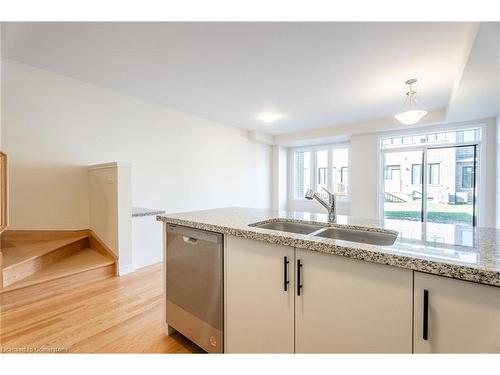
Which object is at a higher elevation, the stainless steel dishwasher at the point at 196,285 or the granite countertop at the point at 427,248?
the granite countertop at the point at 427,248

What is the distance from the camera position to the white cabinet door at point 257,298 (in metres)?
1.11

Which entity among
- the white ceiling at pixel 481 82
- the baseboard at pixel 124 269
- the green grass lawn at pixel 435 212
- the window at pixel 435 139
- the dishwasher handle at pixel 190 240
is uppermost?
the white ceiling at pixel 481 82

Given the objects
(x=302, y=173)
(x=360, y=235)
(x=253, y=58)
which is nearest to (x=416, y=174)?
(x=302, y=173)

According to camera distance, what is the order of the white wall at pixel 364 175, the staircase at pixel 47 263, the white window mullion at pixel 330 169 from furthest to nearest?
the white window mullion at pixel 330 169, the white wall at pixel 364 175, the staircase at pixel 47 263

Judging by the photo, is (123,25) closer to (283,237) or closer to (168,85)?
(168,85)

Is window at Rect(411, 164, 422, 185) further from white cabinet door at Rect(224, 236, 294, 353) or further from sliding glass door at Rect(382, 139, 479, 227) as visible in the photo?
white cabinet door at Rect(224, 236, 294, 353)

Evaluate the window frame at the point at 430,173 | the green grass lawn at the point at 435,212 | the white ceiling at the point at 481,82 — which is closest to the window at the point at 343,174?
the green grass lawn at the point at 435,212

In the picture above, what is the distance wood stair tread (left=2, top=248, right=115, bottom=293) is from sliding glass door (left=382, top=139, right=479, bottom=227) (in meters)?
5.40

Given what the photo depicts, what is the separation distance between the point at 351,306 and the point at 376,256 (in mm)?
251

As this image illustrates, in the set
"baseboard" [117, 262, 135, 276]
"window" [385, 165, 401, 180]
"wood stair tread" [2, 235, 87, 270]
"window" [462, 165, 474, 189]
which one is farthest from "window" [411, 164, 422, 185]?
"wood stair tread" [2, 235, 87, 270]

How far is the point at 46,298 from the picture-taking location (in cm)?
214

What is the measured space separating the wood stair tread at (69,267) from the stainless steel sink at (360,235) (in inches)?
100

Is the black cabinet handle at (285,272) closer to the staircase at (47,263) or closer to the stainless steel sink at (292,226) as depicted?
the stainless steel sink at (292,226)
